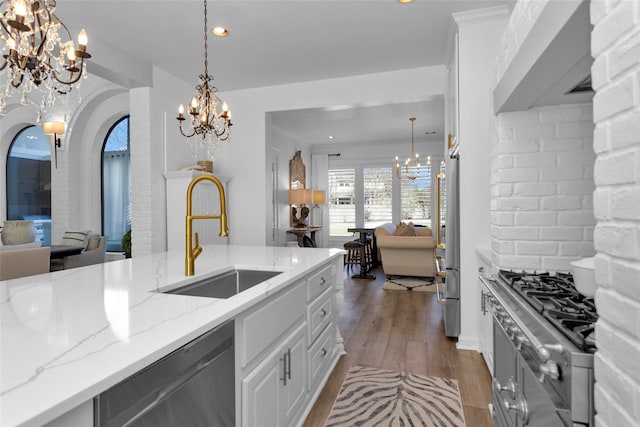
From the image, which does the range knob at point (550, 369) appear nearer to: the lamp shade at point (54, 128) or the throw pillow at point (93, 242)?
the throw pillow at point (93, 242)

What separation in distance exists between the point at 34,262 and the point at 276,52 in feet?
9.32

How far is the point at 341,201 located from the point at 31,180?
6.18m

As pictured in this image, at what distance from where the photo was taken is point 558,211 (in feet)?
5.74

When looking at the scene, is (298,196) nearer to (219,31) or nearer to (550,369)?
(219,31)

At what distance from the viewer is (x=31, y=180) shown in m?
6.57

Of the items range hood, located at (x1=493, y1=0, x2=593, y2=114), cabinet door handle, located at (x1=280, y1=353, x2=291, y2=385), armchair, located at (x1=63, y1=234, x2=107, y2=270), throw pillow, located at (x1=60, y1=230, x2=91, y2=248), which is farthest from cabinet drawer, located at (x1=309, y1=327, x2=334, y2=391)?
throw pillow, located at (x1=60, y1=230, x2=91, y2=248)

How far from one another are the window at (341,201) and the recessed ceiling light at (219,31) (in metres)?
5.56

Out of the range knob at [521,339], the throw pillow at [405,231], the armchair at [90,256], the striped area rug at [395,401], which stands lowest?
the striped area rug at [395,401]

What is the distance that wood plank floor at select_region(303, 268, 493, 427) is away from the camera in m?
2.17

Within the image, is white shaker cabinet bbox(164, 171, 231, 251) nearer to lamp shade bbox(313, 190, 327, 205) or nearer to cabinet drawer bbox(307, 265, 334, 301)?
cabinet drawer bbox(307, 265, 334, 301)

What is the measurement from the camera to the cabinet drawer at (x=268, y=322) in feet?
4.15

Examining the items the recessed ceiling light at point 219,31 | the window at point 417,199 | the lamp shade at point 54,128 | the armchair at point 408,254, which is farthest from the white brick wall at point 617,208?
the window at point 417,199

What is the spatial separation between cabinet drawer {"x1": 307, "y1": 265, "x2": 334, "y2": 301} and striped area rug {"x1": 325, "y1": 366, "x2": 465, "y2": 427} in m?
0.65

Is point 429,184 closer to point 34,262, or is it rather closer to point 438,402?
point 438,402
